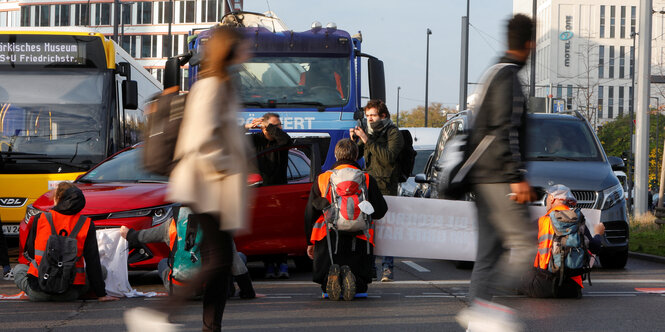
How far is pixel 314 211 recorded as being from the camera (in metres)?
9.29

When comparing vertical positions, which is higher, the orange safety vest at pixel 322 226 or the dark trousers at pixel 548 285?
the orange safety vest at pixel 322 226

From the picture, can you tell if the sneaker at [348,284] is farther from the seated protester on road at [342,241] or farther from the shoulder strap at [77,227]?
the shoulder strap at [77,227]

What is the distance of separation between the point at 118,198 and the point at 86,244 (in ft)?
A: 5.51

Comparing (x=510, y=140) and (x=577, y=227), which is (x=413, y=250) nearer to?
(x=577, y=227)

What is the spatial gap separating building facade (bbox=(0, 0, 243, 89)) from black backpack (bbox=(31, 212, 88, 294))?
8437 cm

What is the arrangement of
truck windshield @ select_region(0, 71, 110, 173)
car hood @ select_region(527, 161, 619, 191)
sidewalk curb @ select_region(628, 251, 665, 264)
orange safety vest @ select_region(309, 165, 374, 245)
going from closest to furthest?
orange safety vest @ select_region(309, 165, 374, 245)
car hood @ select_region(527, 161, 619, 191)
sidewalk curb @ select_region(628, 251, 665, 264)
truck windshield @ select_region(0, 71, 110, 173)

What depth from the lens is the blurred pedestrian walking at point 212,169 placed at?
16.7 feet

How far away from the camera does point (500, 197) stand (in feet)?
17.7

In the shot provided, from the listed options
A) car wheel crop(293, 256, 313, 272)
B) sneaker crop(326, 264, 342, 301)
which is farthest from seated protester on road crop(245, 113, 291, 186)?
sneaker crop(326, 264, 342, 301)

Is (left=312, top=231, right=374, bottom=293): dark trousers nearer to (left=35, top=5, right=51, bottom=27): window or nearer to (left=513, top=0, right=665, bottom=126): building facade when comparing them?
(left=35, top=5, right=51, bottom=27): window

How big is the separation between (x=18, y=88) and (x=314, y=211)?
723 cm

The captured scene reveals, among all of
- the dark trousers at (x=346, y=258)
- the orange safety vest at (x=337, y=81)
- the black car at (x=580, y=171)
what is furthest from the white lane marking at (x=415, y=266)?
the dark trousers at (x=346, y=258)

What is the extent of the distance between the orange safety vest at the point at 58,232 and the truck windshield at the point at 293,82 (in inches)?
245

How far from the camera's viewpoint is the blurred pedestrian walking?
5086 mm
